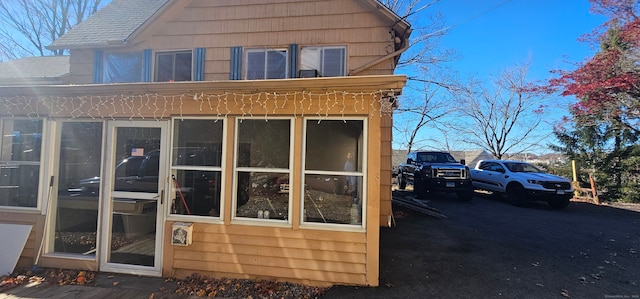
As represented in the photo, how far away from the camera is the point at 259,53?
21.8 ft

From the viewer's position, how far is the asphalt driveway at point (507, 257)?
3.75 meters

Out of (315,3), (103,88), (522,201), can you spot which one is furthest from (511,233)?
(103,88)

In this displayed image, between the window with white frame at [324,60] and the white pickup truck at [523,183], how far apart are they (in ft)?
26.3

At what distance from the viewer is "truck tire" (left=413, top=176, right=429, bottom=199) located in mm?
10789

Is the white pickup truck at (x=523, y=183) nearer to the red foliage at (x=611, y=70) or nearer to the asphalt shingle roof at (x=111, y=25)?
the red foliage at (x=611, y=70)

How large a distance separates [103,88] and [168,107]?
801mm

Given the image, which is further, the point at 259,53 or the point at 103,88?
the point at 259,53

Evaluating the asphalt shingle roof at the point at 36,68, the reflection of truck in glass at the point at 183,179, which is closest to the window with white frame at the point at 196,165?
the reflection of truck in glass at the point at 183,179

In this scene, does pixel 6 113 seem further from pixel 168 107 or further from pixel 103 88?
pixel 168 107

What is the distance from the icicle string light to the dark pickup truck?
23.1 ft

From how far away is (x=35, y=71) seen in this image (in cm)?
879

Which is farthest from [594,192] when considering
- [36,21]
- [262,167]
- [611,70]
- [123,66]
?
[36,21]

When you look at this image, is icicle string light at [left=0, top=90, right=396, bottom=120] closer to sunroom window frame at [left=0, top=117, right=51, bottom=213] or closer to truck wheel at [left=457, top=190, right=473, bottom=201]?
sunroom window frame at [left=0, top=117, right=51, bottom=213]

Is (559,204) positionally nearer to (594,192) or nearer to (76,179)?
(594,192)
